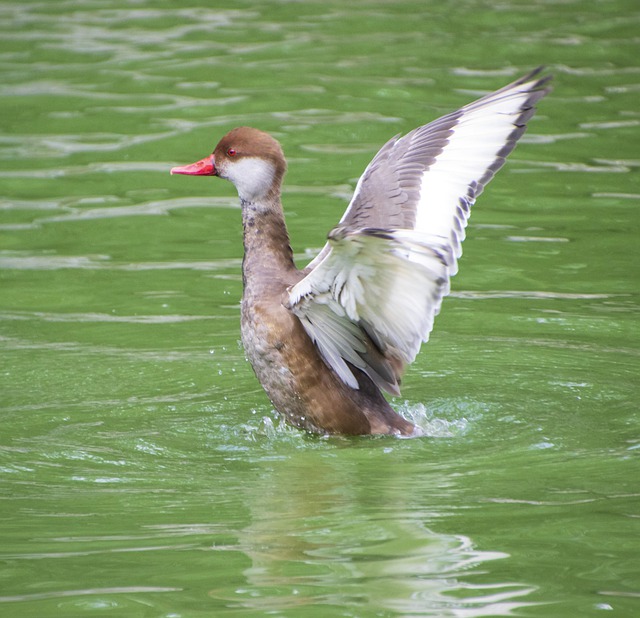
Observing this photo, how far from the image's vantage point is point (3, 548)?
4.99 meters

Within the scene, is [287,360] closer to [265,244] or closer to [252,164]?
[265,244]

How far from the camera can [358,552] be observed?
4.86m

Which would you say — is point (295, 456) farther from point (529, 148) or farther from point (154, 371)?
point (529, 148)

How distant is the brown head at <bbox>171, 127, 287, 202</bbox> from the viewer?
22.9 ft

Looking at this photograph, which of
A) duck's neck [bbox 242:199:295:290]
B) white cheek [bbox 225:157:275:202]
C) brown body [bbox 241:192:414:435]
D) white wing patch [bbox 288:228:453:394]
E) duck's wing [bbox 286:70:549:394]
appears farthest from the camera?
white cheek [bbox 225:157:275:202]

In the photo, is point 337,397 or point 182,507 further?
point 337,397

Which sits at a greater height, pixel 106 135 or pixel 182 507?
pixel 106 135

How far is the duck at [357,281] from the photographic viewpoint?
20.1ft

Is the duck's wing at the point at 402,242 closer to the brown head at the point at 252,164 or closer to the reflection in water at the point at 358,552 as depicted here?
the brown head at the point at 252,164

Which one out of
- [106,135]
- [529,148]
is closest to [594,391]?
[529,148]

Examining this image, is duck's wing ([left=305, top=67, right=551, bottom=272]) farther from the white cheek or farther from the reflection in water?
the reflection in water

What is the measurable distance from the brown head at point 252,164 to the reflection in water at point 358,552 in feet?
5.39

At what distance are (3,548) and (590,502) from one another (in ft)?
7.74

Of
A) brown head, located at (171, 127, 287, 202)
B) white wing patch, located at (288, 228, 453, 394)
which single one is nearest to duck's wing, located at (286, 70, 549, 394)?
white wing patch, located at (288, 228, 453, 394)
